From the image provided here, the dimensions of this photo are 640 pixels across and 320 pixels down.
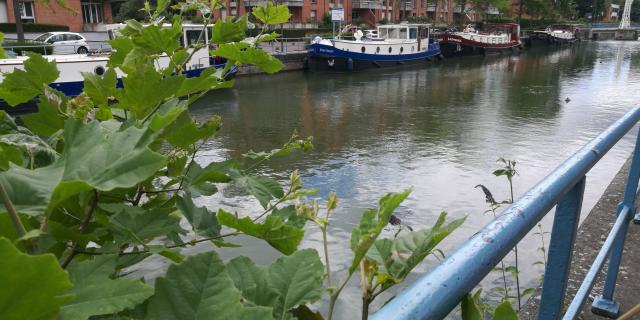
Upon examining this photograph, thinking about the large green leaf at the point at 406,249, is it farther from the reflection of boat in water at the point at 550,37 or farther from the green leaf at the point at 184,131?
the reflection of boat in water at the point at 550,37

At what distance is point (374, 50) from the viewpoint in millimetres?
23906

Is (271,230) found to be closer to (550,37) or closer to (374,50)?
(374,50)

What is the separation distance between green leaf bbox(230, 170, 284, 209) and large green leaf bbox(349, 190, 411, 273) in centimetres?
62

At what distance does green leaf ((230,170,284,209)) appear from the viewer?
1257mm

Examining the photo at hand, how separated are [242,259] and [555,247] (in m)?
0.85

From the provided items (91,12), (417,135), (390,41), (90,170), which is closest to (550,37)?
(390,41)

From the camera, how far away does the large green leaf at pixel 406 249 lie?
66cm

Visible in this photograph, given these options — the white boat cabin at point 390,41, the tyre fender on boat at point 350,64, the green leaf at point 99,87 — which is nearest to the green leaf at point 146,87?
the green leaf at point 99,87

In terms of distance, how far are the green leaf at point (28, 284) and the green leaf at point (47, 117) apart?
2.60 feet

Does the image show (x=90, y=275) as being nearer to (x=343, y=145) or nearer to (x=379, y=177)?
(x=379, y=177)

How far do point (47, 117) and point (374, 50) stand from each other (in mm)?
23488

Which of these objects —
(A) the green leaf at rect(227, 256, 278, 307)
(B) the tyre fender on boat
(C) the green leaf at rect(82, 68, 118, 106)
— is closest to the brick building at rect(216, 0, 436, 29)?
(B) the tyre fender on boat

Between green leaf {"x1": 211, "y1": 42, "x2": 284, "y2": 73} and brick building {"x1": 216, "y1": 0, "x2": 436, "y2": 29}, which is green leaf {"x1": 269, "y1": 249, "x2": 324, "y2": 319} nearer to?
green leaf {"x1": 211, "y1": 42, "x2": 284, "y2": 73}

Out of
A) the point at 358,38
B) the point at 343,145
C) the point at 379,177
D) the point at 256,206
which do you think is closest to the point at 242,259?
the point at 256,206
